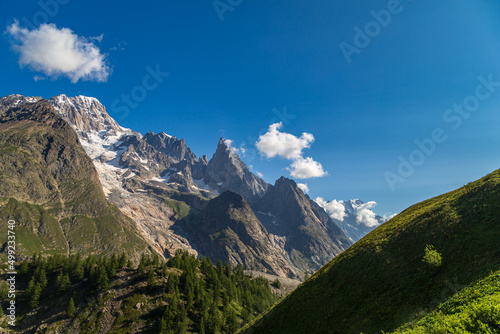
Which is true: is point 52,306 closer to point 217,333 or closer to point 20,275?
point 20,275

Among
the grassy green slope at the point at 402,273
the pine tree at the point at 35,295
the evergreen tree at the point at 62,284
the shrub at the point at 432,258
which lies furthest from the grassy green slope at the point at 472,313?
the pine tree at the point at 35,295

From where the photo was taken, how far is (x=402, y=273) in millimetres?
34125

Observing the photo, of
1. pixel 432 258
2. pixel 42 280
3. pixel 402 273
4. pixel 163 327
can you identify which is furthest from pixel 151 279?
pixel 432 258

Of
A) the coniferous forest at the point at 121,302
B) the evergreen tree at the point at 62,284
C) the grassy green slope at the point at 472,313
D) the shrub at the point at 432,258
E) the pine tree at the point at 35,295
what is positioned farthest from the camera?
the evergreen tree at the point at 62,284

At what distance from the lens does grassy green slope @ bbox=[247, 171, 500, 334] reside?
91.1ft

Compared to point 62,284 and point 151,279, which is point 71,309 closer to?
point 62,284

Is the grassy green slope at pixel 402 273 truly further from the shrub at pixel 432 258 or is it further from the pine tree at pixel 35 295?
the pine tree at pixel 35 295

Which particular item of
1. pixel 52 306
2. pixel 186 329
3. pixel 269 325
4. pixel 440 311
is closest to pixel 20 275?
pixel 52 306

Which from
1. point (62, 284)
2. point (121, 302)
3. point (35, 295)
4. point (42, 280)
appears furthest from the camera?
point (42, 280)

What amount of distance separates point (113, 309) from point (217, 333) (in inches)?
1474

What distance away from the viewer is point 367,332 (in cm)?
2852

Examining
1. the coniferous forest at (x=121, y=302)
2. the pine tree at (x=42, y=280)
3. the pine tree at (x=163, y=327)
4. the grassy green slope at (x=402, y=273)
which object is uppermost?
the pine tree at (x=42, y=280)

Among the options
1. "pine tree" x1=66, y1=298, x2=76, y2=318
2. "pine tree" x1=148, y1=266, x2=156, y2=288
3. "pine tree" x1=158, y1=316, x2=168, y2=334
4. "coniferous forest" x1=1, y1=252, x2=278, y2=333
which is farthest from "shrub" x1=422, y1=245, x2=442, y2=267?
"pine tree" x1=66, y1=298, x2=76, y2=318

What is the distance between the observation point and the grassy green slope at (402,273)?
2778cm
